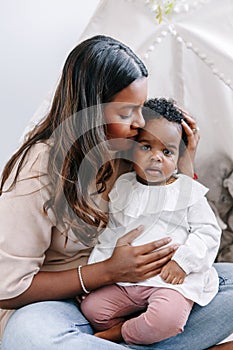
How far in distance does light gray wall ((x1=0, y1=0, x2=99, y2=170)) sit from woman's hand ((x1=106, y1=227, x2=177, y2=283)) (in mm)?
→ 744

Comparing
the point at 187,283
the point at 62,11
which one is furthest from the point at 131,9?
the point at 187,283

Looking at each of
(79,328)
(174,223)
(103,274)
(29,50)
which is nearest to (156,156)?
(174,223)

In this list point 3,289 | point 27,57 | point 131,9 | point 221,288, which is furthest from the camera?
point 27,57

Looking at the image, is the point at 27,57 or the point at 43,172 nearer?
the point at 43,172

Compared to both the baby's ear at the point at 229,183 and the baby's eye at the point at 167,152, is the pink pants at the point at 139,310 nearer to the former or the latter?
the baby's eye at the point at 167,152

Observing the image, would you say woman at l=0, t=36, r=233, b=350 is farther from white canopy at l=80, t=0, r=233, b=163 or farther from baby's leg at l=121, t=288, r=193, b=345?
white canopy at l=80, t=0, r=233, b=163

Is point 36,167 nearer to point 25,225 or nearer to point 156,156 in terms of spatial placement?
point 25,225

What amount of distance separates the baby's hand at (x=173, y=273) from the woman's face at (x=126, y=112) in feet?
0.97

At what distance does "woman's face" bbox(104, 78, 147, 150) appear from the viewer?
5.09 ft

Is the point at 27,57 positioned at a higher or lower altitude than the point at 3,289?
higher

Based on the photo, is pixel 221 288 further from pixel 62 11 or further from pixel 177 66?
pixel 62 11

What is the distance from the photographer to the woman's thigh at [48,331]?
4.83 feet

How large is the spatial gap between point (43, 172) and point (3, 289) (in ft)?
0.88

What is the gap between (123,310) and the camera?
1.58m
